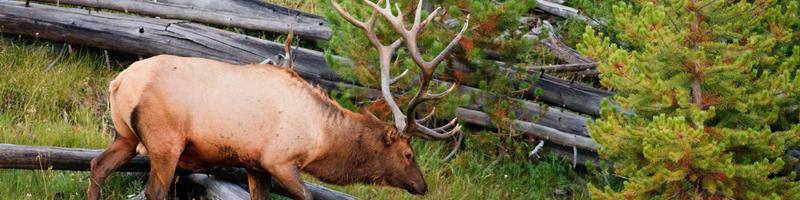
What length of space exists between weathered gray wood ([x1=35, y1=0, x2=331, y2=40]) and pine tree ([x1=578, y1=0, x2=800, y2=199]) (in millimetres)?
3066

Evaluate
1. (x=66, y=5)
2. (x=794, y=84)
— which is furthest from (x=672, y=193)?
(x=66, y=5)

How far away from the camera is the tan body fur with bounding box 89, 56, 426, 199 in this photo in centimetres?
613

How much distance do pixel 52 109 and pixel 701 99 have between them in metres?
4.65

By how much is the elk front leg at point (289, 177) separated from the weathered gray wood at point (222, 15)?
3538 mm

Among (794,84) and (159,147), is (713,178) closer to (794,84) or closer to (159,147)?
(794,84)

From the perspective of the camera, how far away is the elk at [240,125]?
242 inches

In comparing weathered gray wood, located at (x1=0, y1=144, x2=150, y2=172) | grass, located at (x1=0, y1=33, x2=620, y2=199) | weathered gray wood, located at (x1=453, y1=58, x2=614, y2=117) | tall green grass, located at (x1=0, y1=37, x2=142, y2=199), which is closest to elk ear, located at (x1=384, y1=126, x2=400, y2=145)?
grass, located at (x1=0, y1=33, x2=620, y2=199)

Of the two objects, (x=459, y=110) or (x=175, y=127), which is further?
(x=459, y=110)

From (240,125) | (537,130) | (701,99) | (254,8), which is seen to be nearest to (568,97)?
(537,130)

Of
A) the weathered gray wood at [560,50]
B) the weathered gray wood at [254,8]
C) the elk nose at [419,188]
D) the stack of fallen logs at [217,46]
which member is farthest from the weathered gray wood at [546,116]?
the elk nose at [419,188]

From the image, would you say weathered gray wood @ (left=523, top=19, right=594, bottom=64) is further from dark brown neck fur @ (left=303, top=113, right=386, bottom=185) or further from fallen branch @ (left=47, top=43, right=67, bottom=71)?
dark brown neck fur @ (left=303, top=113, right=386, bottom=185)

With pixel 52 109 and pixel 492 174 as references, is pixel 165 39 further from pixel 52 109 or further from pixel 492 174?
pixel 492 174

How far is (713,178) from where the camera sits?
7.19 m

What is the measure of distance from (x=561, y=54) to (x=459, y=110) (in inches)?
72.5
